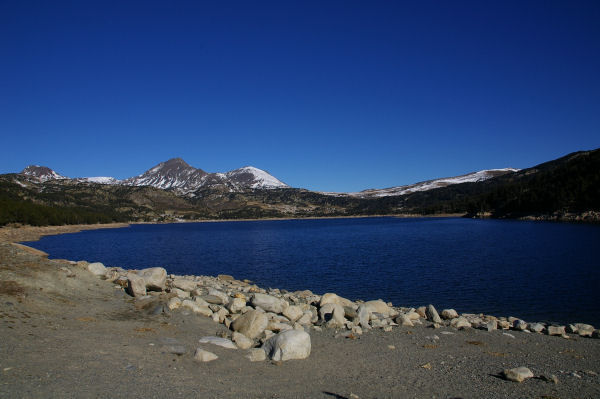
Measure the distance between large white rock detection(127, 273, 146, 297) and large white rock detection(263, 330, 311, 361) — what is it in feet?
29.5

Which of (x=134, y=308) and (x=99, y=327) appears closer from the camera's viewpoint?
(x=99, y=327)

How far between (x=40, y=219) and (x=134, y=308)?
136 m

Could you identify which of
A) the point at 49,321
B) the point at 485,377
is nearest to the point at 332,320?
the point at 485,377

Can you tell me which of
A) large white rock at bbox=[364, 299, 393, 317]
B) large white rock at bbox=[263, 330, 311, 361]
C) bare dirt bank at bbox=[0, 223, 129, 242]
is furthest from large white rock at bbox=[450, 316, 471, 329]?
bare dirt bank at bbox=[0, 223, 129, 242]

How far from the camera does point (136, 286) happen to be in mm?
18938

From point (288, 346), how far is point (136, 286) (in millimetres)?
10122

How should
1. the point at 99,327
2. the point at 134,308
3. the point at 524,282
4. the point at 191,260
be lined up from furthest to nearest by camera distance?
the point at 191,260
the point at 524,282
the point at 134,308
the point at 99,327

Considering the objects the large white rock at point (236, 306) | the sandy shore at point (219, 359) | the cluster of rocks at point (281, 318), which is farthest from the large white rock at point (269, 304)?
the sandy shore at point (219, 359)

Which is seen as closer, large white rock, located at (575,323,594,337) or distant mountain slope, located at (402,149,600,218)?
large white rock, located at (575,323,594,337)

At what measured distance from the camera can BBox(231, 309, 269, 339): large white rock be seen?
1481 centimetres

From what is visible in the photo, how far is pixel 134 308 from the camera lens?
54.5 feet

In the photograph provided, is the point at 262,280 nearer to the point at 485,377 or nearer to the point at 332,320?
the point at 332,320

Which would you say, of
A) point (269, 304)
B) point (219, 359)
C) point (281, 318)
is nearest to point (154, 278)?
point (269, 304)

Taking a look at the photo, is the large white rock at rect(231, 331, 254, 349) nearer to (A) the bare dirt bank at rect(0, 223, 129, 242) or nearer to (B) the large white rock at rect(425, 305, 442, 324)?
(B) the large white rock at rect(425, 305, 442, 324)
